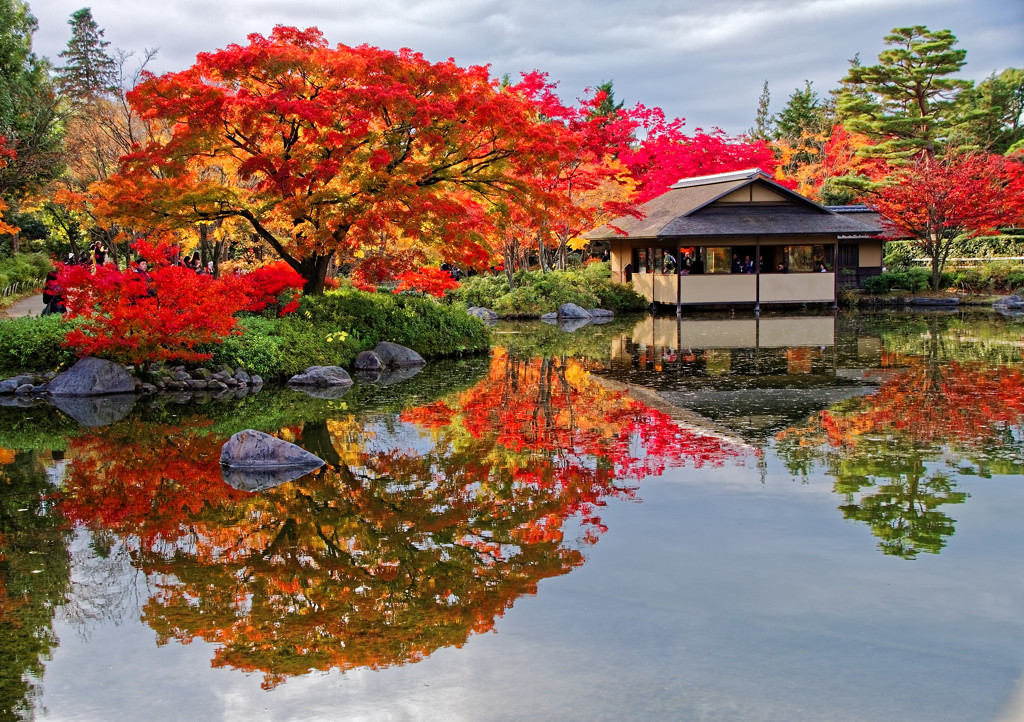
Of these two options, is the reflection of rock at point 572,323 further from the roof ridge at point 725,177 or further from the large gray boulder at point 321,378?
the large gray boulder at point 321,378

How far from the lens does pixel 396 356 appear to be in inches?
659

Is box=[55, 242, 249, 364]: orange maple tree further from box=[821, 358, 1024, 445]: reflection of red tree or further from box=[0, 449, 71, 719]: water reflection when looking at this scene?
box=[821, 358, 1024, 445]: reflection of red tree

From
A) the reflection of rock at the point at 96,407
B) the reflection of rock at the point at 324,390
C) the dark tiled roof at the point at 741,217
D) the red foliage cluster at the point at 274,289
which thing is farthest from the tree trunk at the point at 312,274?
the dark tiled roof at the point at 741,217

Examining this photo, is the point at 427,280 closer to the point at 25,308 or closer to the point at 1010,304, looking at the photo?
the point at 25,308

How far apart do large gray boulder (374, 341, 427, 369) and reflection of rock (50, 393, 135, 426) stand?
466cm

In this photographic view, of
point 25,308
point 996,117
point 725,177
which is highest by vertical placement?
point 996,117

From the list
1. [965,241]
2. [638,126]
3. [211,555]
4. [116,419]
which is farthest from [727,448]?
[965,241]

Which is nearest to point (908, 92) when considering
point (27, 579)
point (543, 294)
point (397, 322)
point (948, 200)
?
point (948, 200)

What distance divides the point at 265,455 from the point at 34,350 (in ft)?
23.7

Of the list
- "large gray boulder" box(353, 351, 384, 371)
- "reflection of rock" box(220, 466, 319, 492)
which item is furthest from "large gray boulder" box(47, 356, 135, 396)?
"reflection of rock" box(220, 466, 319, 492)

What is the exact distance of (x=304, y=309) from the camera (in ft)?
54.2

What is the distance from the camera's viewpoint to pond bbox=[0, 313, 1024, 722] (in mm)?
4336

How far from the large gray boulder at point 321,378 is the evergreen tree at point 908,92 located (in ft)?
85.7

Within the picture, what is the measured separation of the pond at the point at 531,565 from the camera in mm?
4336
